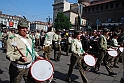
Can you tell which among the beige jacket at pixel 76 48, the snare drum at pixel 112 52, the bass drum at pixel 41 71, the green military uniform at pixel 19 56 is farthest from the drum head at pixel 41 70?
the snare drum at pixel 112 52

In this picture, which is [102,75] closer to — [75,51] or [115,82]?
[115,82]

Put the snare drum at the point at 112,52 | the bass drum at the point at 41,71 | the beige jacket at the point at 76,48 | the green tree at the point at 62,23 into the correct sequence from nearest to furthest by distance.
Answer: the bass drum at the point at 41,71 → the beige jacket at the point at 76,48 → the snare drum at the point at 112,52 → the green tree at the point at 62,23

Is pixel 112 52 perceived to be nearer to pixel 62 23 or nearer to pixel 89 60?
pixel 89 60

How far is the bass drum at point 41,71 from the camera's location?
2828 mm

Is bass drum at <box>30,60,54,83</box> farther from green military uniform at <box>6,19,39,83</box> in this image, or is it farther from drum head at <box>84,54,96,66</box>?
drum head at <box>84,54,96,66</box>

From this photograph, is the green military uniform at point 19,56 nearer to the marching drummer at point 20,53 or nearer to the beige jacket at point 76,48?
the marching drummer at point 20,53

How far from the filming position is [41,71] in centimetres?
293

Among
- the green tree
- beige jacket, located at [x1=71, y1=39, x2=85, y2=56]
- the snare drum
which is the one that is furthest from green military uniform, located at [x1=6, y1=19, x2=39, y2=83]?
the green tree

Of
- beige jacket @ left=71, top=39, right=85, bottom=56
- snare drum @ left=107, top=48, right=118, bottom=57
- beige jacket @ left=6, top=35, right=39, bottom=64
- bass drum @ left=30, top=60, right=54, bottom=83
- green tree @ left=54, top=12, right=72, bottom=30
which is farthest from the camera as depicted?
green tree @ left=54, top=12, right=72, bottom=30

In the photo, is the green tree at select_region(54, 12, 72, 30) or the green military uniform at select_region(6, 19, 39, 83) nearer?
the green military uniform at select_region(6, 19, 39, 83)

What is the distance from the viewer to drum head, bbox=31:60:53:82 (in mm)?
2838

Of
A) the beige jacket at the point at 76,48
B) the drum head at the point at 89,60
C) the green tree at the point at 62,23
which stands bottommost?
the drum head at the point at 89,60

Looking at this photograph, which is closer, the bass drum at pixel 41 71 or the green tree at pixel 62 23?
the bass drum at pixel 41 71

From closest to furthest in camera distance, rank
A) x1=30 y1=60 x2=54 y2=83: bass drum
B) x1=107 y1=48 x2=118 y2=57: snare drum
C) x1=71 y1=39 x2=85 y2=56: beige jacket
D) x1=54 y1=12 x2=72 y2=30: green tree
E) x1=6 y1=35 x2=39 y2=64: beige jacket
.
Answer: x1=6 y1=35 x2=39 y2=64: beige jacket
x1=30 y1=60 x2=54 y2=83: bass drum
x1=71 y1=39 x2=85 y2=56: beige jacket
x1=107 y1=48 x2=118 y2=57: snare drum
x1=54 y1=12 x2=72 y2=30: green tree
